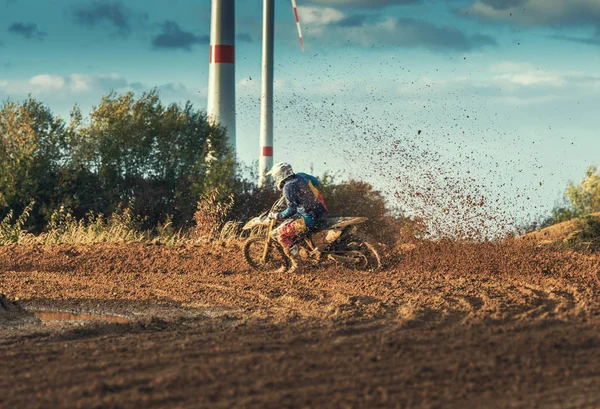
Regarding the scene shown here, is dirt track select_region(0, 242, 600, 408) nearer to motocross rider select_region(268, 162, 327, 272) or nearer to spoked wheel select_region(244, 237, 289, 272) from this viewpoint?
spoked wheel select_region(244, 237, 289, 272)

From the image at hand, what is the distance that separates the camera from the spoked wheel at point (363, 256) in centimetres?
1628

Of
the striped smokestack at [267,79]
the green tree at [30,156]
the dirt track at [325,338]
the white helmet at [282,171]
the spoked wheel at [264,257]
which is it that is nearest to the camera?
the dirt track at [325,338]

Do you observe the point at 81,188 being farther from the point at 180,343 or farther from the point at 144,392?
the point at 144,392

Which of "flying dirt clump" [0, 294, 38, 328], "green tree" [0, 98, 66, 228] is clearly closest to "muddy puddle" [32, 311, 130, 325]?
"flying dirt clump" [0, 294, 38, 328]

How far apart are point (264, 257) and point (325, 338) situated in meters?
7.71

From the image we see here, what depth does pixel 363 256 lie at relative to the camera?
→ 16.3 meters

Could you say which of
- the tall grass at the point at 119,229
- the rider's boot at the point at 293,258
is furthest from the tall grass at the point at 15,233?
the rider's boot at the point at 293,258

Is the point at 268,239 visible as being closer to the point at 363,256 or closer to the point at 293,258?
the point at 293,258

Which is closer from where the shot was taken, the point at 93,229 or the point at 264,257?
the point at 264,257

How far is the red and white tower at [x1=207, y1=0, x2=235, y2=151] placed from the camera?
1367 inches

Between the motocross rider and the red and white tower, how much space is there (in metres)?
18.7

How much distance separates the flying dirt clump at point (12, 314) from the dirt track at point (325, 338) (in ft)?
0.37

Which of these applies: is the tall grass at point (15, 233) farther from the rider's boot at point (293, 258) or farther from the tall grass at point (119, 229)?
the rider's boot at point (293, 258)

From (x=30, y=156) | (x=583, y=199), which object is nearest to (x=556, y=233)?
(x=583, y=199)
